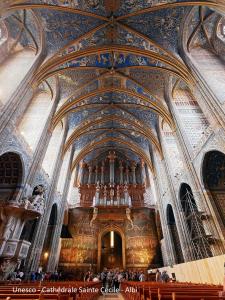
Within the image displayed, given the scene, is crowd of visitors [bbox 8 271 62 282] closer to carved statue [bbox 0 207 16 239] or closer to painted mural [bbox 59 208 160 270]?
carved statue [bbox 0 207 16 239]

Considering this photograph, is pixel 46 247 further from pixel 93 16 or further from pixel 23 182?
pixel 93 16

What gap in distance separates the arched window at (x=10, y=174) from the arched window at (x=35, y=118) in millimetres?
1448

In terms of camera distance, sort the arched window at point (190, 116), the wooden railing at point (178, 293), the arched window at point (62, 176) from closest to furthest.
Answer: the wooden railing at point (178, 293), the arched window at point (190, 116), the arched window at point (62, 176)

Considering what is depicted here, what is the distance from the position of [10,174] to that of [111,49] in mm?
10560

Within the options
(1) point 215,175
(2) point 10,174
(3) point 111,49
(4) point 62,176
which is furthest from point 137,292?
(4) point 62,176

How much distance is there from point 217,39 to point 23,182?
1491 centimetres

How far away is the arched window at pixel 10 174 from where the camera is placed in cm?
952

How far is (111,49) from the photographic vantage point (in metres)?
12.7

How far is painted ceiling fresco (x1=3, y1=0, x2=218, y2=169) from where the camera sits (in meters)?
10.8

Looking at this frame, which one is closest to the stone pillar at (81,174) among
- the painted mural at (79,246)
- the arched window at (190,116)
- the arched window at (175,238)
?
the painted mural at (79,246)

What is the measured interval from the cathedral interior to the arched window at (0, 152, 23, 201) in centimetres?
6

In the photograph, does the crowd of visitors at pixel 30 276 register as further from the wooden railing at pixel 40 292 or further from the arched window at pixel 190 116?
the arched window at pixel 190 116

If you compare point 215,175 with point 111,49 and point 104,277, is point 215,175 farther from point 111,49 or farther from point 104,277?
point 104,277

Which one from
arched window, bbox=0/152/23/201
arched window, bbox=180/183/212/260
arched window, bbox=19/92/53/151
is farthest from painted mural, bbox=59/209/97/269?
arched window, bbox=19/92/53/151
